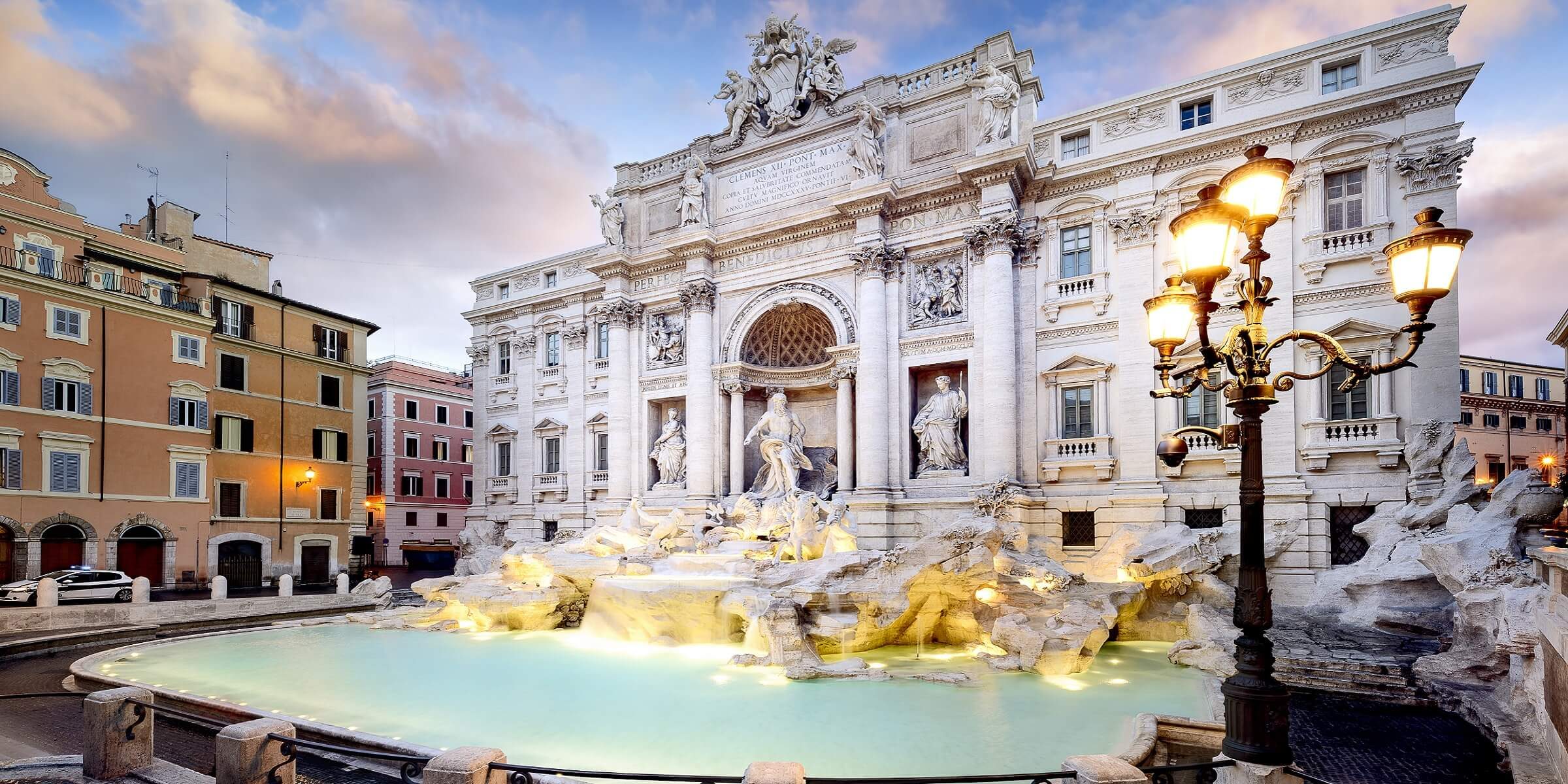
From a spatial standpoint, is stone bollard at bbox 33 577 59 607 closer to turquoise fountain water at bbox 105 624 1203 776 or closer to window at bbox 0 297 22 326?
turquoise fountain water at bbox 105 624 1203 776

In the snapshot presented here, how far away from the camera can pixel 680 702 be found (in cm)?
1080

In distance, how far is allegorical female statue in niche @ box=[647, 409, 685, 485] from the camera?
24.7m

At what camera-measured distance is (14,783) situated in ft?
21.3

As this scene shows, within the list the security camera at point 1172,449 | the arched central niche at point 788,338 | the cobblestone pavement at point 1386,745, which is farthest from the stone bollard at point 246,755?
the arched central niche at point 788,338

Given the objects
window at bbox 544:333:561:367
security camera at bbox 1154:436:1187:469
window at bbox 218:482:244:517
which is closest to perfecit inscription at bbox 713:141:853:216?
window at bbox 544:333:561:367

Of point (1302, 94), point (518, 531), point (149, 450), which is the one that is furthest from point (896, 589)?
point (149, 450)

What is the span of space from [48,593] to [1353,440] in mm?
29376

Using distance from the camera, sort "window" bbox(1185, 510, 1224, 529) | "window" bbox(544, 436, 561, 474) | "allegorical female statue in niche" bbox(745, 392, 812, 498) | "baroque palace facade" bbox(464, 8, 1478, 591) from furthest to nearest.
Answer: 1. "window" bbox(544, 436, 561, 474)
2. "allegorical female statue in niche" bbox(745, 392, 812, 498)
3. "window" bbox(1185, 510, 1224, 529)
4. "baroque palace facade" bbox(464, 8, 1478, 591)

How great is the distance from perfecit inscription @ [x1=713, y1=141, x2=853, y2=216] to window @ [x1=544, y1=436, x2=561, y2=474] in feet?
35.7

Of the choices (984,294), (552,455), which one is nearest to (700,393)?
(552,455)

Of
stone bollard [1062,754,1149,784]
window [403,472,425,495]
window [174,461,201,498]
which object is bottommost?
window [403,472,425,495]

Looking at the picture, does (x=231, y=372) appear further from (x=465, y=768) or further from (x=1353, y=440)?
(x=1353, y=440)

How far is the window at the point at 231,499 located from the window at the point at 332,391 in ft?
14.8

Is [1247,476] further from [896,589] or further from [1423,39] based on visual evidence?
[1423,39]
